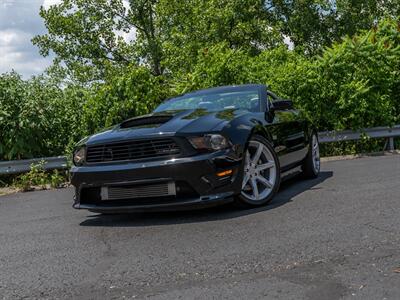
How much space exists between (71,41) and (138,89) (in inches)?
884

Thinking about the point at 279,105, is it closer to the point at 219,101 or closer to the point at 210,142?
the point at 219,101

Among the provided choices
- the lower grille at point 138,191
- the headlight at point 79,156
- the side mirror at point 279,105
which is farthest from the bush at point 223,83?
the lower grille at point 138,191

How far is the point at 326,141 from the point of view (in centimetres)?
1133

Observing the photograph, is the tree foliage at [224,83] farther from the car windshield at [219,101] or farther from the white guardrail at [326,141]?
the car windshield at [219,101]

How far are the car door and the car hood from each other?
56 cm

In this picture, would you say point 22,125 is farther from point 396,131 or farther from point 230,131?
point 396,131

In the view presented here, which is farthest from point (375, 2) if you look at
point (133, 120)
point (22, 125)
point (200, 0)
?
point (133, 120)

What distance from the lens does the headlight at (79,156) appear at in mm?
5480

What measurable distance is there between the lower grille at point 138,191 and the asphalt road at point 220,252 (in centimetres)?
27

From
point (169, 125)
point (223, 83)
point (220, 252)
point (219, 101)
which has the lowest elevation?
point (220, 252)

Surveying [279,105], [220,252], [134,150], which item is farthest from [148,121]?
[220,252]

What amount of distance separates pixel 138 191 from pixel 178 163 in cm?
46

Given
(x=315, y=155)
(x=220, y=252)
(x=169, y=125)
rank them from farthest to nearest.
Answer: (x=315, y=155) < (x=169, y=125) < (x=220, y=252)

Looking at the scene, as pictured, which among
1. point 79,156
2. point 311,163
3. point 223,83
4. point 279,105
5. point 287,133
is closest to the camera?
point 79,156
